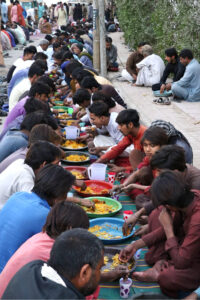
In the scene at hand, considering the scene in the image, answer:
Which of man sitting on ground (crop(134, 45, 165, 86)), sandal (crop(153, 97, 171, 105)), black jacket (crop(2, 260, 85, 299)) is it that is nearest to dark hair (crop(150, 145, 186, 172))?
black jacket (crop(2, 260, 85, 299))

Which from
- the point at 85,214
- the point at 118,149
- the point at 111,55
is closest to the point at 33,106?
the point at 118,149

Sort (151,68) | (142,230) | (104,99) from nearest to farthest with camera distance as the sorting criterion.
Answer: (142,230) → (104,99) → (151,68)

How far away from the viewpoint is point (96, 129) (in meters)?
5.80

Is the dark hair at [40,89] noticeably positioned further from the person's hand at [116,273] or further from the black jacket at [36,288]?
the black jacket at [36,288]

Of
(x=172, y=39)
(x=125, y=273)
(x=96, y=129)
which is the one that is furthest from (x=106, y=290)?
(x=172, y=39)

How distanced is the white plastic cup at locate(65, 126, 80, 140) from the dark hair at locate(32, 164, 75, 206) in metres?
2.75

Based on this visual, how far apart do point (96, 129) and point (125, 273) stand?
3.18 metres

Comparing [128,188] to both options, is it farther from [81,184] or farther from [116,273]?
[116,273]

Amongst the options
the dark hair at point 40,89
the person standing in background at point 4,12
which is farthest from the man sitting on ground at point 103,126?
the person standing in background at point 4,12

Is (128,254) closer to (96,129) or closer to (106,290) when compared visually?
(106,290)

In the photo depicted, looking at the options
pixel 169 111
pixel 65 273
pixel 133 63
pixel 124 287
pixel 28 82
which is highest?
pixel 65 273

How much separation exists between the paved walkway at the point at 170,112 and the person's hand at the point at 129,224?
8.80 ft

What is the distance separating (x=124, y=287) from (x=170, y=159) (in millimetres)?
1103

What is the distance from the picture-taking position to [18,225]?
2.80 meters
